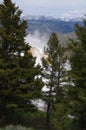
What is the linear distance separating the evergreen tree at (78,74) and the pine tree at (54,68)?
18.6 ft

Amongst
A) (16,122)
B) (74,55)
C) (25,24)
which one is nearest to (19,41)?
(25,24)

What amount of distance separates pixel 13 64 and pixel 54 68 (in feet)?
20.3

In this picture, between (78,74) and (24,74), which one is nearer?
(78,74)

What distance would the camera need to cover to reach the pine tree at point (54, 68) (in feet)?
141

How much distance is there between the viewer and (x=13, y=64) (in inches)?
1507

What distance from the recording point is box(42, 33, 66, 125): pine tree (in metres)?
43.0

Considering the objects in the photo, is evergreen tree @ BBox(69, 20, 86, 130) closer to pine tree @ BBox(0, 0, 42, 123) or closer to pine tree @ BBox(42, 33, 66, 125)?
pine tree @ BBox(0, 0, 42, 123)

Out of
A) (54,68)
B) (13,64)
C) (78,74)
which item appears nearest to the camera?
(78,74)

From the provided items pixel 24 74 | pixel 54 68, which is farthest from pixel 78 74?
pixel 54 68

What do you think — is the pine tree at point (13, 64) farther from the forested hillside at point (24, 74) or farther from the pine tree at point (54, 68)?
the pine tree at point (54, 68)

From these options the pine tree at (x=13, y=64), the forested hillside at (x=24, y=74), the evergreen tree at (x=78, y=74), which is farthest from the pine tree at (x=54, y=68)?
the evergreen tree at (x=78, y=74)

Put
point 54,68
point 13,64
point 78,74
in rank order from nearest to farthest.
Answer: point 78,74 → point 13,64 → point 54,68

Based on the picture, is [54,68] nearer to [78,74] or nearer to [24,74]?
[24,74]

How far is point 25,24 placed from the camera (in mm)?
38562
